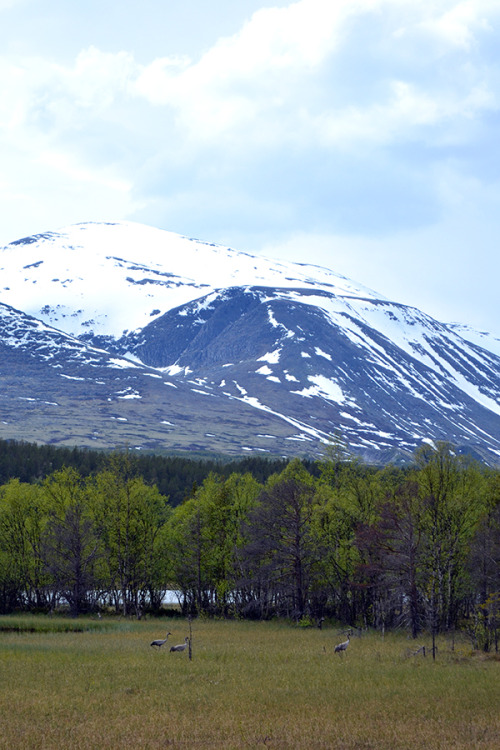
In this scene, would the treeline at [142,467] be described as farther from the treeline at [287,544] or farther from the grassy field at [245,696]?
the grassy field at [245,696]

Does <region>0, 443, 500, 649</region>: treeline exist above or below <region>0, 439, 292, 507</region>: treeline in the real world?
below

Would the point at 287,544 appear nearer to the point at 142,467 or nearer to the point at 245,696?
the point at 245,696

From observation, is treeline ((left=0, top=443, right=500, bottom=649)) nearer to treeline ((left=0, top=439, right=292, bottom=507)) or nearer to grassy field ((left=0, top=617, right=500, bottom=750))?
grassy field ((left=0, top=617, right=500, bottom=750))

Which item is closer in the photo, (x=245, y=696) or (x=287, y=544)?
(x=245, y=696)

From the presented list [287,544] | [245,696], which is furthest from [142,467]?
[245,696]

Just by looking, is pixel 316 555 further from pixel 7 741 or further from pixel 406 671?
pixel 7 741

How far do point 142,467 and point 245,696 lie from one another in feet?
403

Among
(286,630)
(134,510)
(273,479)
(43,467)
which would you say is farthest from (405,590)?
(43,467)

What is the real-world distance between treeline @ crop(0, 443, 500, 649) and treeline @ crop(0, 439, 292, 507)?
62297mm

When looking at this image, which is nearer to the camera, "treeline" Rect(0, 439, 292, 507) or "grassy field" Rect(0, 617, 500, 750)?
"grassy field" Rect(0, 617, 500, 750)

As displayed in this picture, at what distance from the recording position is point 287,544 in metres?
67.4

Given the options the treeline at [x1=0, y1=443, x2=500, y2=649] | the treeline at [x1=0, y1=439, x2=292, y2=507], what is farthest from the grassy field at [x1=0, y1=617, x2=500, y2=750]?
the treeline at [x1=0, y1=439, x2=292, y2=507]

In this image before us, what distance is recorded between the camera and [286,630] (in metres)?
60.7

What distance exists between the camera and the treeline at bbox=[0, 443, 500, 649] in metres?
55.2
